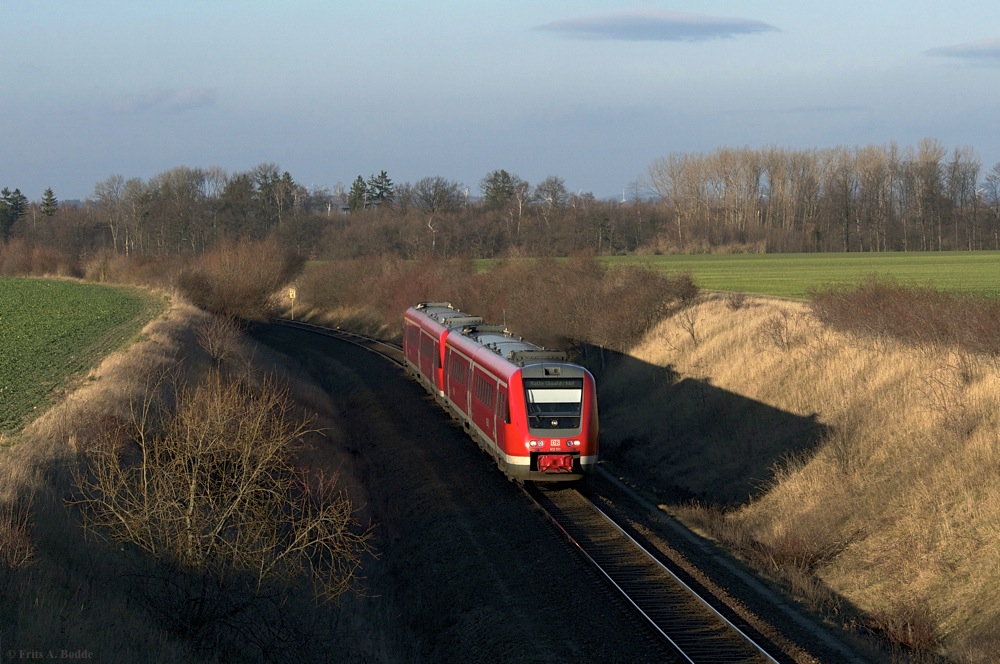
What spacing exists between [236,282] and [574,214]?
162 ft

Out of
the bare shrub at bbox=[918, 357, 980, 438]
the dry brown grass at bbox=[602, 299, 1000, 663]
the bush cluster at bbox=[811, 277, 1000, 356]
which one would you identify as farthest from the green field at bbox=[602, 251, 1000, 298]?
the bare shrub at bbox=[918, 357, 980, 438]

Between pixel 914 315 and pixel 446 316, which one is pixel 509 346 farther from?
pixel 914 315

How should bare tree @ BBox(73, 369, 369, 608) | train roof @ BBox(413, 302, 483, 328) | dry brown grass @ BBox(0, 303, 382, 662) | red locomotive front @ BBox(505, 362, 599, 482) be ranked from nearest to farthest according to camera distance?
dry brown grass @ BBox(0, 303, 382, 662), bare tree @ BBox(73, 369, 369, 608), red locomotive front @ BBox(505, 362, 599, 482), train roof @ BBox(413, 302, 483, 328)

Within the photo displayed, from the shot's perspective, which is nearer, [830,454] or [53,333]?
[830,454]

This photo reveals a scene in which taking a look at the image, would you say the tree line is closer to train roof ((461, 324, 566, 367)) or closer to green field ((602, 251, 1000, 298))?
green field ((602, 251, 1000, 298))

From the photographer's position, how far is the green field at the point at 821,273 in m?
42.3

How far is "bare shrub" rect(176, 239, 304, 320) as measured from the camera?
53.3 meters

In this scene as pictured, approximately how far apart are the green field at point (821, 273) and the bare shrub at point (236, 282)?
20659 millimetres

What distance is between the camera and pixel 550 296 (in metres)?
41.3

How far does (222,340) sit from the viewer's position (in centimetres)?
3606

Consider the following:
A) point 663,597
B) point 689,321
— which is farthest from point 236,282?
point 663,597

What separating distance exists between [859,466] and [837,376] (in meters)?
4.83

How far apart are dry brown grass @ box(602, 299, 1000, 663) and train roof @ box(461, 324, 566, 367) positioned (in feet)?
15.2

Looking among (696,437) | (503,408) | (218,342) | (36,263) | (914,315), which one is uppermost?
(36,263)
